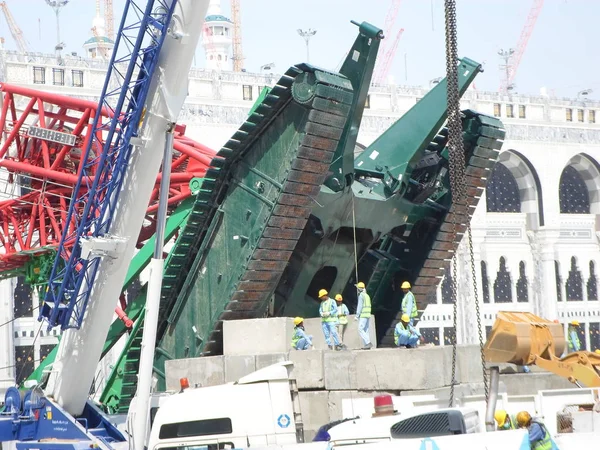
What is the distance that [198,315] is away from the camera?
70.0 feet

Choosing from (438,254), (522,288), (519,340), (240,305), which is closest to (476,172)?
(438,254)

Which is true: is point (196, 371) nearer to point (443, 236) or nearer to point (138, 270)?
point (138, 270)

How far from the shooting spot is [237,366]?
1975 cm

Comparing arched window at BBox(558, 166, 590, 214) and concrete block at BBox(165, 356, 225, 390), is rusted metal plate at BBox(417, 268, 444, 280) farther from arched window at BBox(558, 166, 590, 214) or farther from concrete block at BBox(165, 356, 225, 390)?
arched window at BBox(558, 166, 590, 214)

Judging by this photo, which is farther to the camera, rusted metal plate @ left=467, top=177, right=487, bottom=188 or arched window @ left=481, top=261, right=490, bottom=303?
arched window @ left=481, top=261, right=490, bottom=303

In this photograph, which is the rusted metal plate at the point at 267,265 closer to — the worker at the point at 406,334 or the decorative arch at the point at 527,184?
the worker at the point at 406,334

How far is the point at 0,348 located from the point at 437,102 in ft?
87.0

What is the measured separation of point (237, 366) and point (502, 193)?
1600 inches

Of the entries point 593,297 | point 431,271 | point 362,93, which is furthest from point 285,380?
point 593,297

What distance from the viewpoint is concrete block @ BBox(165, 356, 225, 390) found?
20047mm

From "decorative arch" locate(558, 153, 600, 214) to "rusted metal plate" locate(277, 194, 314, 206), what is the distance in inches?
1652

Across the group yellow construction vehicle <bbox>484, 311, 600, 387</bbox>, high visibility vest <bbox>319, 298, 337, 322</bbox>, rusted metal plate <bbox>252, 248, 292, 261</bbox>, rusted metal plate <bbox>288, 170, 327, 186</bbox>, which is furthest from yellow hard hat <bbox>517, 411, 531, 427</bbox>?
rusted metal plate <bbox>252, 248, 292, 261</bbox>

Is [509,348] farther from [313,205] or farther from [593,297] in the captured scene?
[593,297]

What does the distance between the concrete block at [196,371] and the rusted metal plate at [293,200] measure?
3100mm
